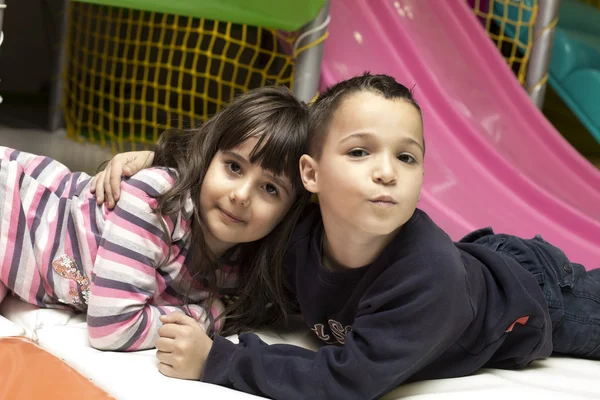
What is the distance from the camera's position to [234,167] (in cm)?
124

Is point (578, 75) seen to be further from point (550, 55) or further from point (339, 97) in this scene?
point (339, 97)

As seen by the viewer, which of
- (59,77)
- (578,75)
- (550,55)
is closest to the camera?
(550,55)

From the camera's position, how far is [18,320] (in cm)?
130

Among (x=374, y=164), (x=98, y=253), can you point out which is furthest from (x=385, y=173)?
(x=98, y=253)

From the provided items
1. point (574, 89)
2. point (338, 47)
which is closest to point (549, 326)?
point (338, 47)

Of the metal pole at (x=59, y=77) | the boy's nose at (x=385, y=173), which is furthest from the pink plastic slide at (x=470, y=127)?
the metal pole at (x=59, y=77)

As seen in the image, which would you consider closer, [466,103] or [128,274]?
[128,274]

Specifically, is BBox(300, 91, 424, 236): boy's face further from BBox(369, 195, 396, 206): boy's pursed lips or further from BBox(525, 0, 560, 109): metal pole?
BBox(525, 0, 560, 109): metal pole

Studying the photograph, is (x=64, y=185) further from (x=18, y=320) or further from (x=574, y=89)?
(x=574, y=89)

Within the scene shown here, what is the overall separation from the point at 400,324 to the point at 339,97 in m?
0.38

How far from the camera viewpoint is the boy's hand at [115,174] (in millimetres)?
1268

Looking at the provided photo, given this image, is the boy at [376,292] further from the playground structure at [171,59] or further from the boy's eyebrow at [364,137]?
the playground structure at [171,59]

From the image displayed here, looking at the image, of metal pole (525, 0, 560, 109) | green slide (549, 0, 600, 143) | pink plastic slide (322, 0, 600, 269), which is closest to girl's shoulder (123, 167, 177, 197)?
pink plastic slide (322, 0, 600, 269)

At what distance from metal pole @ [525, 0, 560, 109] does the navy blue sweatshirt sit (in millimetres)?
1339
